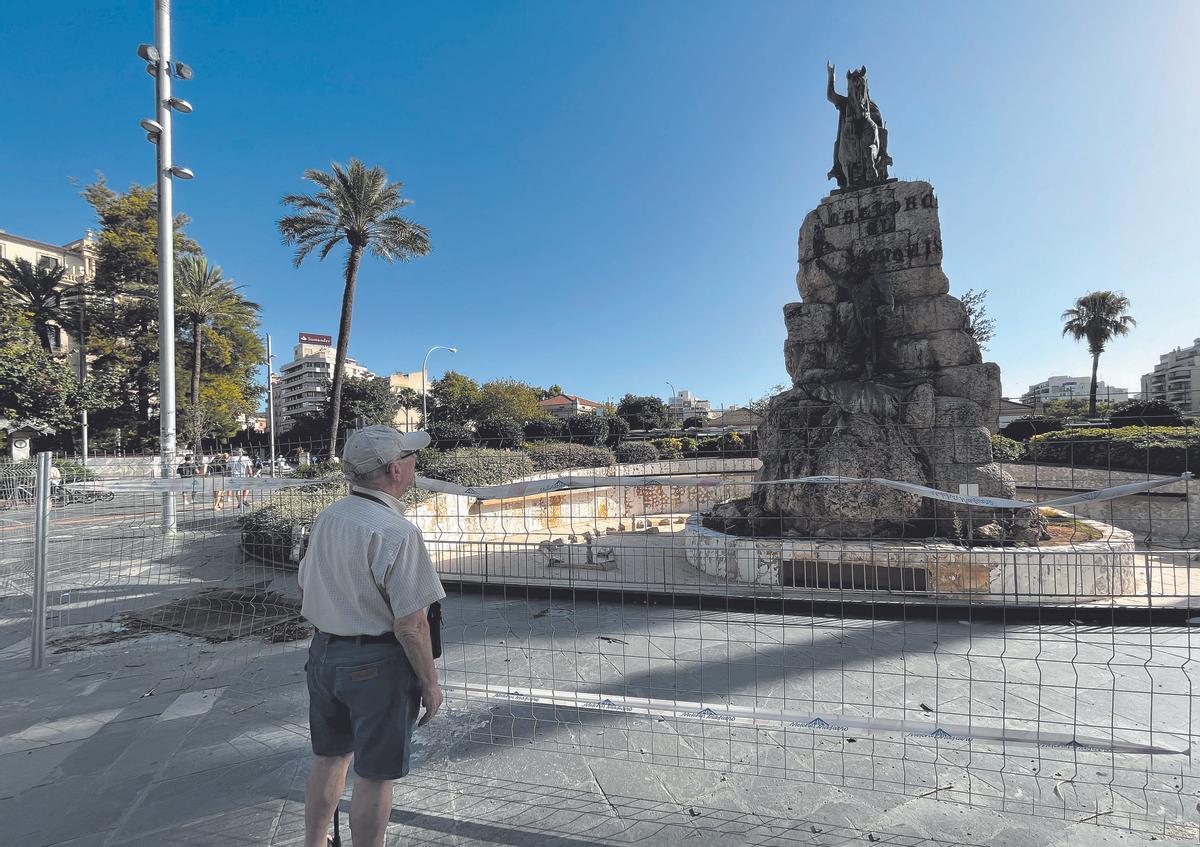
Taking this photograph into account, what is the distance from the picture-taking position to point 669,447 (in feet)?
68.3

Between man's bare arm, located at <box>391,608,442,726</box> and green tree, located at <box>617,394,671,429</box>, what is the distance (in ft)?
103

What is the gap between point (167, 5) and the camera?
870 centimetres

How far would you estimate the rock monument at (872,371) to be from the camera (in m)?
6.38

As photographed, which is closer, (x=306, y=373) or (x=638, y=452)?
(x=638, y=452)

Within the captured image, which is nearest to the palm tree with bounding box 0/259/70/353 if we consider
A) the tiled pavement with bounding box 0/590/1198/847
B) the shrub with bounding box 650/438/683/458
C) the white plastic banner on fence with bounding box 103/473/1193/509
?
the shrub with bounding box 650/438/683/458

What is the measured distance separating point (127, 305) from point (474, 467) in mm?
28306

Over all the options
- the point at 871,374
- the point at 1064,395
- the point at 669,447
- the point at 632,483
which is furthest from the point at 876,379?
the point at 669,447

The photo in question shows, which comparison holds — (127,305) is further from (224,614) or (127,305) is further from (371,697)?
(371,697)

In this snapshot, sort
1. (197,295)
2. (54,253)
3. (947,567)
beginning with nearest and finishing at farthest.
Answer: (947,567) → (197,295) → (54,253)

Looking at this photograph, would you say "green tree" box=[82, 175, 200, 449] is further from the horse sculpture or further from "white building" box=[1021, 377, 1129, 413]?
"white building" box=[1021, 377, 1129, 413]

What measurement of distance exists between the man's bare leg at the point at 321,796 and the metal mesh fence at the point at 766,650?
946 millimetres

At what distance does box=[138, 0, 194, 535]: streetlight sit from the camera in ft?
28.4

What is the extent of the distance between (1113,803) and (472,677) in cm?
333

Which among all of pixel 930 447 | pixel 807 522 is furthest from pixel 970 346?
pixel 807 522
